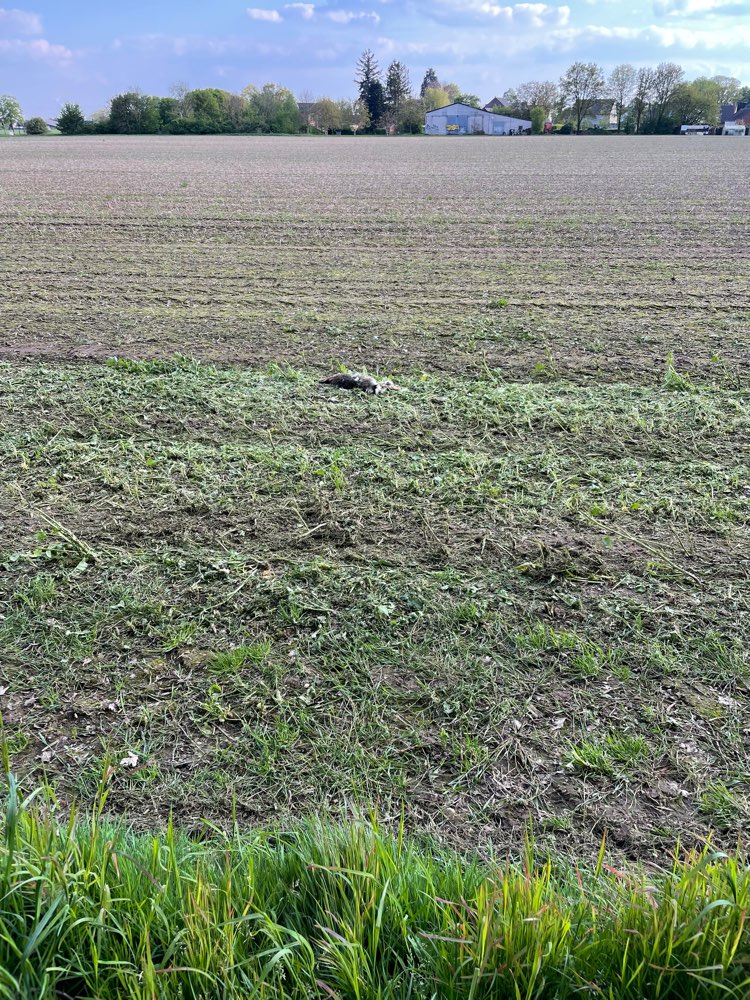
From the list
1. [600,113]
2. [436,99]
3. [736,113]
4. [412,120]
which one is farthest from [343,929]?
[736,113]

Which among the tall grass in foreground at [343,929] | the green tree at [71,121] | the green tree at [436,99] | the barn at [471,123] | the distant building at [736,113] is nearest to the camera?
the tall grass in foreground at [343,929]

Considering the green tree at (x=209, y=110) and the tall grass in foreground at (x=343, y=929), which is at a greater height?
the green tree at (x=209, y=110)

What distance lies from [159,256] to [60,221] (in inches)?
197

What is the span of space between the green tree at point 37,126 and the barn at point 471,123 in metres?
47.4

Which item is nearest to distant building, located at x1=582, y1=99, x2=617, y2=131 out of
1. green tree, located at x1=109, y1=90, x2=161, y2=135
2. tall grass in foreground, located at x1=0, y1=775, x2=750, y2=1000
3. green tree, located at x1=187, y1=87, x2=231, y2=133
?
green tree, located at x1=187, y1=87, x2=231, y2=133

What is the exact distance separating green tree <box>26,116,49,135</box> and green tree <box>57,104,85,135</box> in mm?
2730

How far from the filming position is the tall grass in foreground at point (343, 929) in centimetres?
175

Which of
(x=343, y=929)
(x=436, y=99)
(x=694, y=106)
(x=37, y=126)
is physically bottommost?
(x=343, y=929)

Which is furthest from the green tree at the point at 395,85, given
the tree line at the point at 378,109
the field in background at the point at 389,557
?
the field in background at the point at 389,557

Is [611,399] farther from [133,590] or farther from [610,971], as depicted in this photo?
[610,971]

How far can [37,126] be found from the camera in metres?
85.2

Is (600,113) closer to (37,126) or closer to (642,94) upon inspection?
(642,94)

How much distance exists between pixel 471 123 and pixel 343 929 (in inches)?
4513

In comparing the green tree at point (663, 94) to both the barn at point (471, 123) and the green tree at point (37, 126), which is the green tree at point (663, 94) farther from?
the green tree at point (37, 126)
